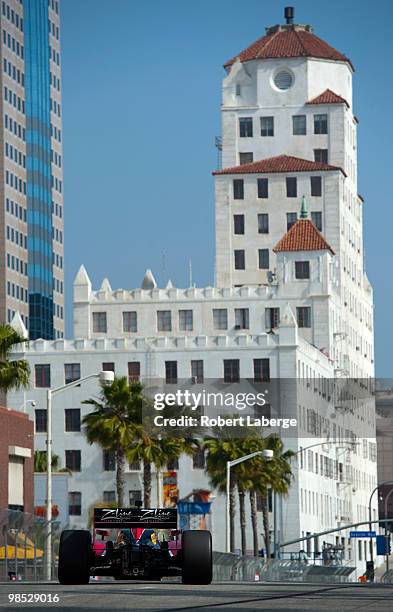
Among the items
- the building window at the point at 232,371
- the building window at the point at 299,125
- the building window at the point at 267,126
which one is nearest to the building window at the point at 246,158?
the building window at the point at 267,126

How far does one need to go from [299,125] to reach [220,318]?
1177 inches

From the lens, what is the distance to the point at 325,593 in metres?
32.0

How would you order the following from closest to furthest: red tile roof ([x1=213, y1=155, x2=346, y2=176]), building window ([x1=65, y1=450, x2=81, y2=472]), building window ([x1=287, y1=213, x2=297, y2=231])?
building window ([x1=65, y1=450, x2=81, y2=472]) < building window ([x1=287, y1=213, x2=297, y2=231]) < red tile roof ([x1=213, y1=155, x2=346, y2=176])

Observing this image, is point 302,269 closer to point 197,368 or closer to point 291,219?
point 291,219

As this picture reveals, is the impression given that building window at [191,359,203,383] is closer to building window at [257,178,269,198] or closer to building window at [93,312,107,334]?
building window at [93,312,107,334]

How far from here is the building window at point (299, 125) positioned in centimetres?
16262

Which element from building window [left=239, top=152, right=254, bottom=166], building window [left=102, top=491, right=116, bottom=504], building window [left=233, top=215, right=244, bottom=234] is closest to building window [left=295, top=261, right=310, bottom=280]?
building window [left=233, top=215, right=244, bottom=234]

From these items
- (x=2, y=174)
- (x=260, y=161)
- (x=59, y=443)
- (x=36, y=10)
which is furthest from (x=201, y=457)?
(x=36, y=10)

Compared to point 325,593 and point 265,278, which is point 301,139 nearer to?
point 265,278

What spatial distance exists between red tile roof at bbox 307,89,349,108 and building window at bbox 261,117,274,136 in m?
4.12

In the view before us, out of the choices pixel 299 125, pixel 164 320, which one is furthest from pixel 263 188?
pixel 164 320

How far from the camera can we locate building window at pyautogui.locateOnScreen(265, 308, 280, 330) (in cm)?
13912

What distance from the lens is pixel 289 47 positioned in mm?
165375

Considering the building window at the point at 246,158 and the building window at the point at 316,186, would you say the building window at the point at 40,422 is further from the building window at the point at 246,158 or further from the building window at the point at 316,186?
the building window at the point at 246,158
